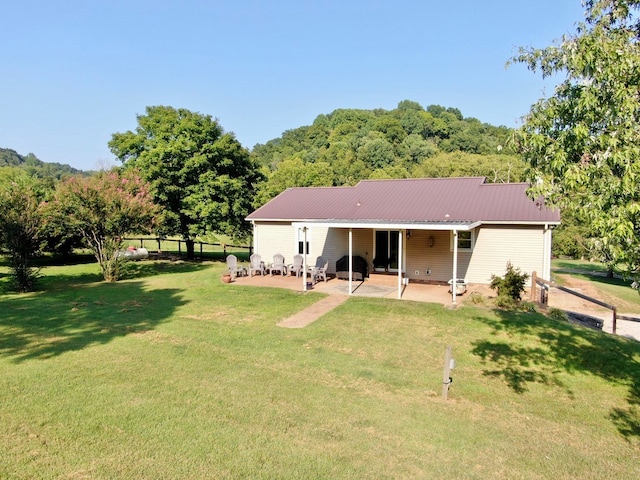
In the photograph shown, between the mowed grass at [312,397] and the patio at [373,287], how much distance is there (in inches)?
85.3

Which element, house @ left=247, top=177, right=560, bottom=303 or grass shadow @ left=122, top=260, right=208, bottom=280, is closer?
house @ left=247, top=177, right=560, bottom=303

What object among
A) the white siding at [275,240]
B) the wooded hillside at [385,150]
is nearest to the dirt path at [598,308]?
the white siding at [275,240]

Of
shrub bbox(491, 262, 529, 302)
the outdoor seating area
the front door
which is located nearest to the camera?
shrub bbox(491, 262, 529, 302)

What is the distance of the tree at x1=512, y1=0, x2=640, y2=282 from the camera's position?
4.23 m

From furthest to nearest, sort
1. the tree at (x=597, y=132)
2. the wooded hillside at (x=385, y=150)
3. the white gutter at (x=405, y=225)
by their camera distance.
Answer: the wooded hillside at (x=385, y=150)
the white gutter at (x=405, y=225)
the tree at (x=597, y=132)

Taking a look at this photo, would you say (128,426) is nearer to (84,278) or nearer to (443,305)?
(443,305)

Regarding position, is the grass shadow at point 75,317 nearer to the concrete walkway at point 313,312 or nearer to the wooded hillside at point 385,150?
the concrete walkway at point 313,312

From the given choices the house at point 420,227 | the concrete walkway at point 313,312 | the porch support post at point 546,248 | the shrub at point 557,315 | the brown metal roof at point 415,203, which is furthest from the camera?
the brown metal roof at point 415,203

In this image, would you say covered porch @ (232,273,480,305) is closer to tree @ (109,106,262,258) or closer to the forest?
the forest

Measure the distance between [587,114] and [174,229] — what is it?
68.9 feet

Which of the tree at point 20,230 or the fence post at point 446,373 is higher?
the tree at point 20,230

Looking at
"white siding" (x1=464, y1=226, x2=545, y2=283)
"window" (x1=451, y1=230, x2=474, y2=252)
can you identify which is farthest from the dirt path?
"window" (x1=451, y1=230, x2=474, y2=252)

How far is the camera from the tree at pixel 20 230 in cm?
1384

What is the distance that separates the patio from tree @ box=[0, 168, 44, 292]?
7131 mm
